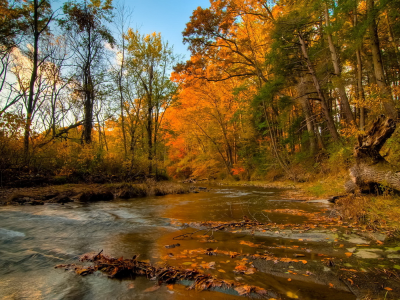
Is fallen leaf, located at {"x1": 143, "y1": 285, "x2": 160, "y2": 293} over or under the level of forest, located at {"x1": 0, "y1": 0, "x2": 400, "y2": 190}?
under

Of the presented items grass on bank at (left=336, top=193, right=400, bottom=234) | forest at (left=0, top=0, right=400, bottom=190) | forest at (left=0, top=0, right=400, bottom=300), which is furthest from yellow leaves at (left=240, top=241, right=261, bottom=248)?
forest at (left=0, top=0, right=400, bottom=190)

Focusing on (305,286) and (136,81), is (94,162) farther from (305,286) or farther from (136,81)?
(305,286)

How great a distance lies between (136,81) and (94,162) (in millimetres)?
6928

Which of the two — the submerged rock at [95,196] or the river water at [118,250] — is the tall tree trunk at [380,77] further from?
the submerged rock at [95,196]

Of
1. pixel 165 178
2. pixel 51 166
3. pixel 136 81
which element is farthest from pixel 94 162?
pixel 136 81

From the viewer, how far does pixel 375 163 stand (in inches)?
215

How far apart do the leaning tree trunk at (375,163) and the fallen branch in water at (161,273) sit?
4828 mm

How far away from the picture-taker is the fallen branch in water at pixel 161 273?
81.4 inches

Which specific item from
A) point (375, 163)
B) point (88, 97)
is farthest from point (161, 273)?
point (88, 97)

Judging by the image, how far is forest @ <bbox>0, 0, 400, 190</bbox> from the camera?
10.2m

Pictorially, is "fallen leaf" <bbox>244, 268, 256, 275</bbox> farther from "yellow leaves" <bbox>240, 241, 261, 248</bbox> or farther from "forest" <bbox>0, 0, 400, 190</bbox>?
"forest" <bbox>0, 0, 400, 190</bbox>

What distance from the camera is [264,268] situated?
2465 millimetres

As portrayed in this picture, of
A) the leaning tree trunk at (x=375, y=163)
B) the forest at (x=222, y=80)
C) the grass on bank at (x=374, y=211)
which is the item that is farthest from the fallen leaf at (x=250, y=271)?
the forest at (x=222, y=80)

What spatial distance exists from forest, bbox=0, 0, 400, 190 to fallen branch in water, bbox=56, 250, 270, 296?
8857 millimetres
